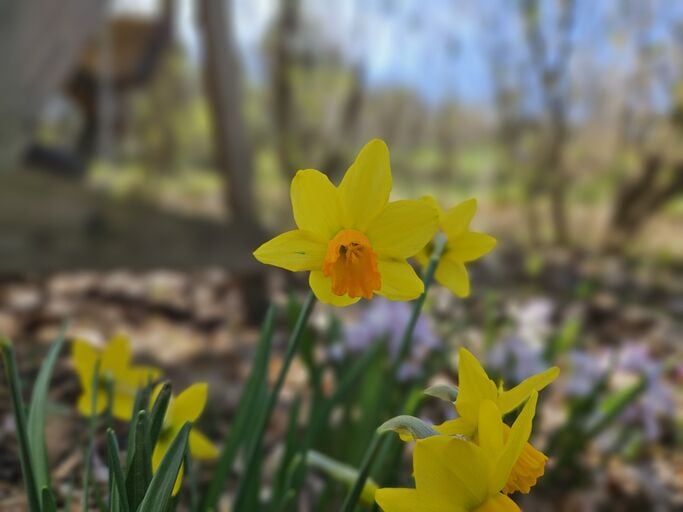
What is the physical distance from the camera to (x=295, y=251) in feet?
2.21

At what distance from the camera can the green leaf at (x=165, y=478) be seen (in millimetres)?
637

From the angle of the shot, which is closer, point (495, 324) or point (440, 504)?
point (440, 504)

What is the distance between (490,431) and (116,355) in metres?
0.59

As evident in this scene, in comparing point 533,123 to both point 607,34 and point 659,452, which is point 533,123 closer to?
point 607,34

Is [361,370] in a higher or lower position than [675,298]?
higher

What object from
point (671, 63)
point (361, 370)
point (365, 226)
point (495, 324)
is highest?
point (671, 63)

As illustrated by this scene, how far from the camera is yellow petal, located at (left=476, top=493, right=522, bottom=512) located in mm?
594

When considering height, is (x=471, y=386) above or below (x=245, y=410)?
above

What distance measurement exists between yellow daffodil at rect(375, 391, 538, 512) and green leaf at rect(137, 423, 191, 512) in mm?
176

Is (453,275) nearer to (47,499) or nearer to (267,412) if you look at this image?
(267,412)

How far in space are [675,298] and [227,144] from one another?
2.89m

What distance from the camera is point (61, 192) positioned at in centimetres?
345

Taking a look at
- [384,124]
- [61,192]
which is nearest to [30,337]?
[61,192]

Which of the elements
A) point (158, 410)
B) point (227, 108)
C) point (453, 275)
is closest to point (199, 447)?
point (158, 410)
